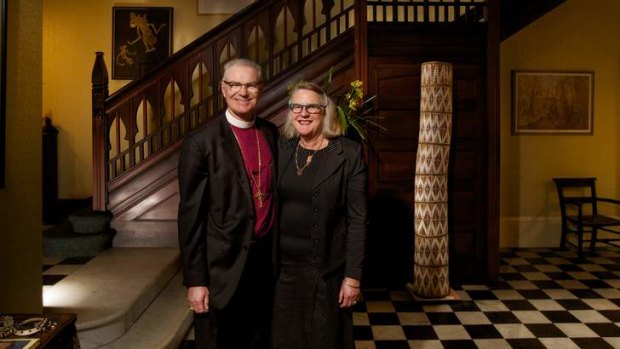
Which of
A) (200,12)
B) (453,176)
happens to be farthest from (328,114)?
(200,12)

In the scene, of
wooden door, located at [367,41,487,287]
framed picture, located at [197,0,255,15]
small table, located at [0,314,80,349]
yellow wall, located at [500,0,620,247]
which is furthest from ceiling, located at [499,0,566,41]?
small table, located at [0,314,80,349]

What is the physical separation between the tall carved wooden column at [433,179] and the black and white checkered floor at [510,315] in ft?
0.89

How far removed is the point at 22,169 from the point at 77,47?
14.3 ft

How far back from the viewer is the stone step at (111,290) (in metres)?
2.79

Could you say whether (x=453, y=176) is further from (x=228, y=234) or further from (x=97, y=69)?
(x=97, y=69)

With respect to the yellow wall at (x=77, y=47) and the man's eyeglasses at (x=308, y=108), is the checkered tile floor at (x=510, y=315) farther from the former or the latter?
Result: the yellow wall at (x=77, y=47)

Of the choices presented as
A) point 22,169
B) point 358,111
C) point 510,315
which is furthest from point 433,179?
point 22,169

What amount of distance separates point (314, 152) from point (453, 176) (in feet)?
8.67

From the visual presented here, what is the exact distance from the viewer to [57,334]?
173 cm

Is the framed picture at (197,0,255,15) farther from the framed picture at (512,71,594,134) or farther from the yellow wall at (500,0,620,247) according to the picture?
the framed picture at (512,71,594,134)

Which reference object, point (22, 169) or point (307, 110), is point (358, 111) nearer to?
point (307, 110)

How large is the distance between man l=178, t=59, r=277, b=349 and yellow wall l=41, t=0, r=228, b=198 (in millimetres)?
4492

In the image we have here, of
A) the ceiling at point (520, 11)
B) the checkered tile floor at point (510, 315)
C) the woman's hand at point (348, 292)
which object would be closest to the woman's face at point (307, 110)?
the woman's hand at point (348, 292)

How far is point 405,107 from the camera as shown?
434cm
